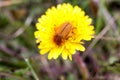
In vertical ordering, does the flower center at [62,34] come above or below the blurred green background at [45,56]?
below

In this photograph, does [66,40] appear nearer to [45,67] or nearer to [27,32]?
[45,67]

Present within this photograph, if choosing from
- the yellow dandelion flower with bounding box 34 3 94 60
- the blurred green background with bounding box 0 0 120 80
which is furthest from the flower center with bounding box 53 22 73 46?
the blurred green background with bounding box 0 0 120 80

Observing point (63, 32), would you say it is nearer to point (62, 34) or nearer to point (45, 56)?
point (62, 34)

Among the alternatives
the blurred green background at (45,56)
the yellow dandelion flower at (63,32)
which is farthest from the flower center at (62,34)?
the blurred green background at (45,56)

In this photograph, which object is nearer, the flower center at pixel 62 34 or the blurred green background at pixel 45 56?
the flower center at pixel 62 34

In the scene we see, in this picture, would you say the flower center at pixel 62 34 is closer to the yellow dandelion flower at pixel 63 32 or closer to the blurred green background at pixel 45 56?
the yellow dandelion flower at pixel 63 32

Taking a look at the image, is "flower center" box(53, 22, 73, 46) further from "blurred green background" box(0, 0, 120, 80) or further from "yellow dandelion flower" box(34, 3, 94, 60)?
"blurred green background" box(0, 0, 120, 80)

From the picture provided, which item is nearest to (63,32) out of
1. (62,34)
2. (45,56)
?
(62,34)

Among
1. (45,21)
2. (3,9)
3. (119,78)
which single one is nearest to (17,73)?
(45,21)
